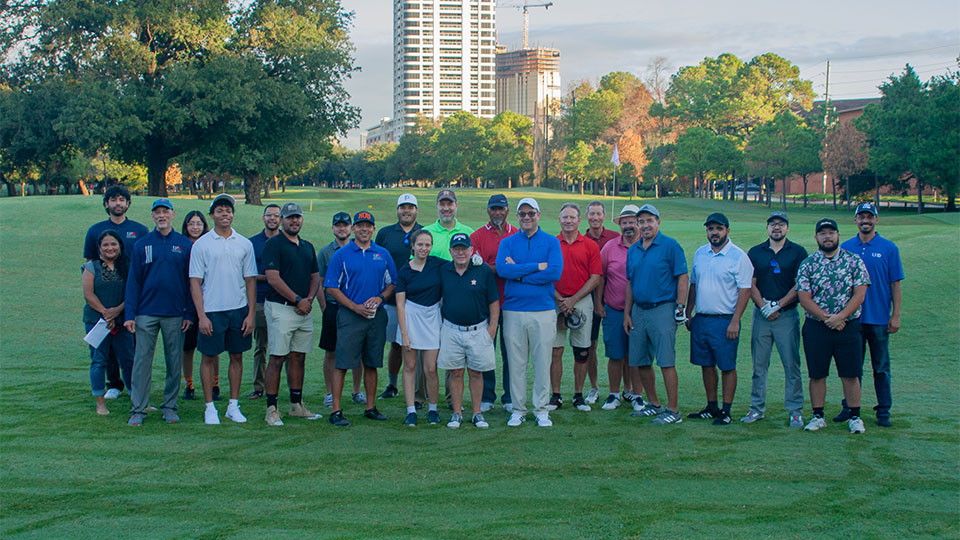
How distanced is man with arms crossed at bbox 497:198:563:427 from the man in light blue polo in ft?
2.82

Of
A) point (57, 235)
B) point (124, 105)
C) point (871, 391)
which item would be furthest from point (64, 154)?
point (871, 391)

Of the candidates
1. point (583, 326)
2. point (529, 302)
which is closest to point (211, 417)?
point (529, 302)

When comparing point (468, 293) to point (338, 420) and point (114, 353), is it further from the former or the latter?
point (114, 353)

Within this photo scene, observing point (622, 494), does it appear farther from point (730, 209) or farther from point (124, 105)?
point (730, 209)

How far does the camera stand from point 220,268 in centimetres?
700

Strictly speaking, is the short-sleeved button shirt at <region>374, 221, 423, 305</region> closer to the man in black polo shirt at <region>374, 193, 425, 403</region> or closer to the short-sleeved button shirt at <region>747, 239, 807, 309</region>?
the man in black polo shirt at <region>374, 193, 425, 403</region>

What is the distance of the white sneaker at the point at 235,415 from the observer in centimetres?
704

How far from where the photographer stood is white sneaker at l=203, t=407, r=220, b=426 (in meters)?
6.96

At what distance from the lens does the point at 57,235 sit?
20.1 meters

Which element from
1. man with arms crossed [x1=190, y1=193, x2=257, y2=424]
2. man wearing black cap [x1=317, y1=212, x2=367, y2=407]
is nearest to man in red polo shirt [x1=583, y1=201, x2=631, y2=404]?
man wearing black cap [x1=317, y1=212, x2=367, y2=407]

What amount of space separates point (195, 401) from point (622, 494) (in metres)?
4.93

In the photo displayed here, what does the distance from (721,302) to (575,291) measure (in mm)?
1448

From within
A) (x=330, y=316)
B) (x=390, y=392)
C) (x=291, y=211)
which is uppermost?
(x=291, y=211)

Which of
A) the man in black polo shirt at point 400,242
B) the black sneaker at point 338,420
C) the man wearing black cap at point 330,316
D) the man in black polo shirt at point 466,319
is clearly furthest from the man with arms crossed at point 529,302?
the man wearing black cap at point 330,316
